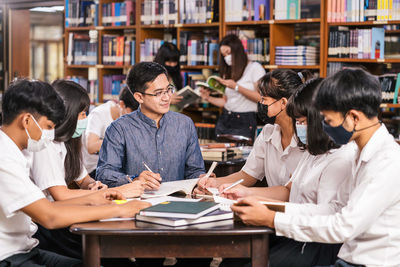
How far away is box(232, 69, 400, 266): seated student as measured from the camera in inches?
79.4

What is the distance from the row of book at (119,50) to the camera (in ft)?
23.6

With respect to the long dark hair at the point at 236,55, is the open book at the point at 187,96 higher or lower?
lower

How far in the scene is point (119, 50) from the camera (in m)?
7.27

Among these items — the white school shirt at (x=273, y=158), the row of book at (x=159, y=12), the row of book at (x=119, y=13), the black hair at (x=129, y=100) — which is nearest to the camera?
the white school shirt at (x=273, y=158)

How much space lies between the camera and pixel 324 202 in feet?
7.64

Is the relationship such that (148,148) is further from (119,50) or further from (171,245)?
(119,50)

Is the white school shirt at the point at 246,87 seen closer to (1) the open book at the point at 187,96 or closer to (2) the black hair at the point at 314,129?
(1) the open book at the point at 187,96

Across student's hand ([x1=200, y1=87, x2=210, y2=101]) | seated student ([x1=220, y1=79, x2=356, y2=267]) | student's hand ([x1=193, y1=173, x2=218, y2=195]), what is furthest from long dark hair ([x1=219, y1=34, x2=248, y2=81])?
seated student ([x1=220, y1=79, x2=356, y2=267])

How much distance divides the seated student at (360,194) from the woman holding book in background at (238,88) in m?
3.75

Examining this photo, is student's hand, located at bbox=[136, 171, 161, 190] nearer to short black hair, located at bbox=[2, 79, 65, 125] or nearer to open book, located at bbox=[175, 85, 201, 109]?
short black hair, located at bbox=[2, 79, 65, 125]

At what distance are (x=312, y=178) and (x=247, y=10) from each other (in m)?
4.12

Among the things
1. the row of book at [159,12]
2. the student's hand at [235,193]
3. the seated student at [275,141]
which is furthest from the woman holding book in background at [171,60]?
the student's hand at [235,193]

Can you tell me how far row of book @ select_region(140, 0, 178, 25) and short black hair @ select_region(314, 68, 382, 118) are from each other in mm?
4837

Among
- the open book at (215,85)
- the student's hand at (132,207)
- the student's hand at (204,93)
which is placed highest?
the open book at (215,85)
